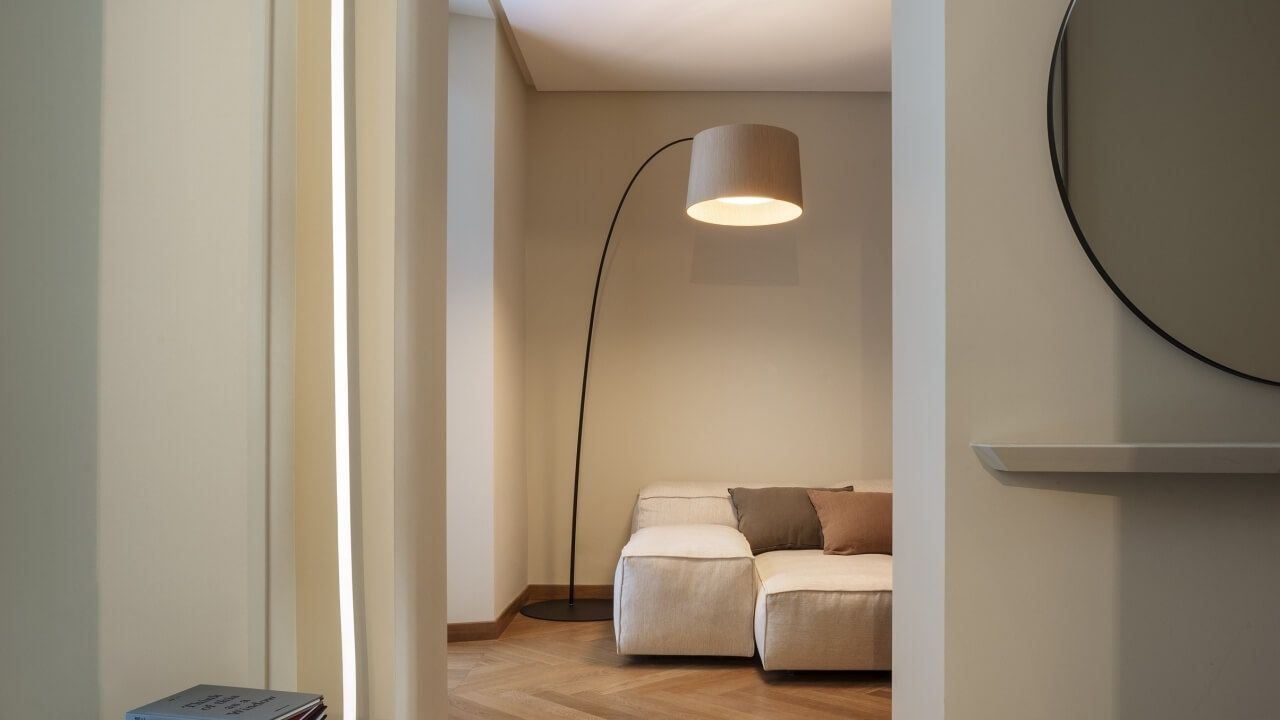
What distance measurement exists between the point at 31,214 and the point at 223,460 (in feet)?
1.47

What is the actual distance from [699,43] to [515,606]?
292 cm

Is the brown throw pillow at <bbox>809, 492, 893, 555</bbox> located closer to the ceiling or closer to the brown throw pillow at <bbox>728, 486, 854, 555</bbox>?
the brown throw pillow at <bbox>728, 486, 854, 555</bbox>

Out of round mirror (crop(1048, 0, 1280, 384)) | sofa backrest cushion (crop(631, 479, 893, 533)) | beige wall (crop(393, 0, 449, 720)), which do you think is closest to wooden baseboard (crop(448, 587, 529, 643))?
sofa backrest cushion (crop(631, 479, 893, 533))

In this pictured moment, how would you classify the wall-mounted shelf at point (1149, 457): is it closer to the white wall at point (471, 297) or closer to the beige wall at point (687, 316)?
the white wall at point (471, 297)

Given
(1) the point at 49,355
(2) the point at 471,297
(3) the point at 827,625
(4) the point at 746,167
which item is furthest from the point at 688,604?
(1) the point at 49,355

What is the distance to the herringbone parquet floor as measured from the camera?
3201 millimetres

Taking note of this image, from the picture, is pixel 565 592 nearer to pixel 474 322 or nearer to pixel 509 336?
pixel 509 336

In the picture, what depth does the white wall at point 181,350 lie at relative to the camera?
1.37 metres

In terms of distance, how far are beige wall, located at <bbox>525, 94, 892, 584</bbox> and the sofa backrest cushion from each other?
44 centimetres

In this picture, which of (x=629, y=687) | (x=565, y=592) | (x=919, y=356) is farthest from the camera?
(x=565, y=592)

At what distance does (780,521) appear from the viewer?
4312mm

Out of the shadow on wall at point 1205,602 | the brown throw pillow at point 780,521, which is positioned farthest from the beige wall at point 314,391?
the brown throw pillow at point 780,521

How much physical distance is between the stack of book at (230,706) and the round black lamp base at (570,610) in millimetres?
3221

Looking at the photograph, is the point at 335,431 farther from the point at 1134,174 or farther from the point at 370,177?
the point at 1134,174
